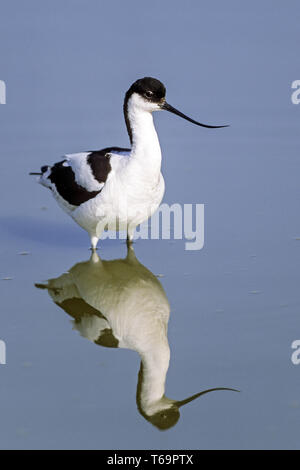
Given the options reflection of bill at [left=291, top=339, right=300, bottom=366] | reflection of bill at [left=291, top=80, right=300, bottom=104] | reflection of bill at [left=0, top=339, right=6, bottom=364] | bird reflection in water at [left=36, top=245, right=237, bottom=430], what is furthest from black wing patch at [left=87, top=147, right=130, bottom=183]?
reflection of bill at [left=291, top=80, right=300, bottom=104]

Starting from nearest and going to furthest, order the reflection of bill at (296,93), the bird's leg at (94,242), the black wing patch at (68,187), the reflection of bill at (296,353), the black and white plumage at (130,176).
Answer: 1. the reflection of bill at (296,353)
2. the black and white plumage at (130,176)
3. the black wing patch at (68,187)
4. the bird's leg at (94,242)
5. the reflection of bill at (296,93)

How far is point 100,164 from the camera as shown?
5863 mm

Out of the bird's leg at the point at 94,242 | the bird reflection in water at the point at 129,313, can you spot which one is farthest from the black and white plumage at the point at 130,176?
the bird reflection in water at the point at 129,313

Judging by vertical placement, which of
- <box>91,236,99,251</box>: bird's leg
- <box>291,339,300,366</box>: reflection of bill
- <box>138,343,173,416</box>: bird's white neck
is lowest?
<box>138,343,173,416</box>: bird's white neck

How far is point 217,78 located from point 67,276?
12.1ft

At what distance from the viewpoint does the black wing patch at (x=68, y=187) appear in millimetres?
5934

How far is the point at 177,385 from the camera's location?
430cm

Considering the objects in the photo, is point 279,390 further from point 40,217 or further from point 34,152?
point 34,152

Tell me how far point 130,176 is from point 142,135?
28 cm

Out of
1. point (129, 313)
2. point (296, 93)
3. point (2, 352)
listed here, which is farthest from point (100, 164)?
point (296, 93)

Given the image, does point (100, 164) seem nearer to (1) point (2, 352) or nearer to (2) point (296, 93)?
(1) point (2, 352)

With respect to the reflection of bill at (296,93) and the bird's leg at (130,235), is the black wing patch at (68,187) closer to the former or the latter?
the bird's leg at (130,235)

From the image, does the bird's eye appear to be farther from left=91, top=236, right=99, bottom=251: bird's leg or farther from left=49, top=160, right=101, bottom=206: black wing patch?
left=91, top=236, right=99, bottom=251: bird's leg

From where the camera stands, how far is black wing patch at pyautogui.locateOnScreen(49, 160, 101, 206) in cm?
593
